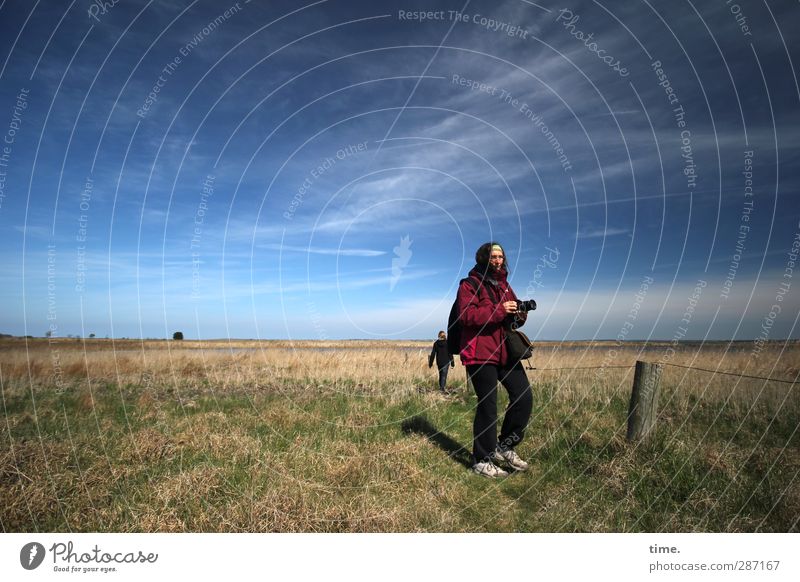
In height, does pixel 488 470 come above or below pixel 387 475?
below

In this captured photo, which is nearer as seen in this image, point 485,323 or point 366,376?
point 485,323

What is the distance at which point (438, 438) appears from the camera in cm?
750

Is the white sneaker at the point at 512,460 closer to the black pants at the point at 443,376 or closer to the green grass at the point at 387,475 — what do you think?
the green grass at the point at 387,475

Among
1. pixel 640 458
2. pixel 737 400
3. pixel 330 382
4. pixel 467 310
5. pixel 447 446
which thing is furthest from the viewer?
pixel 330 382

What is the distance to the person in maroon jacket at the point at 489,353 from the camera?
18.0ft

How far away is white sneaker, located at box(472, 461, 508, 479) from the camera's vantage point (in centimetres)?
567

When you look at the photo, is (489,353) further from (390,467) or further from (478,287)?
(390,467)

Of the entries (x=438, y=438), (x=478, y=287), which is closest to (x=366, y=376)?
(x=438, y=438)

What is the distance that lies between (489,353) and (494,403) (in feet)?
2.21

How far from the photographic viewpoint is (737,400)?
9.09 metres

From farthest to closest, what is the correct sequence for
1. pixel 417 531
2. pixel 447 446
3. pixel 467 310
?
1. pixel 447 446
2. pixel 467 310
3. pixel 417 531
